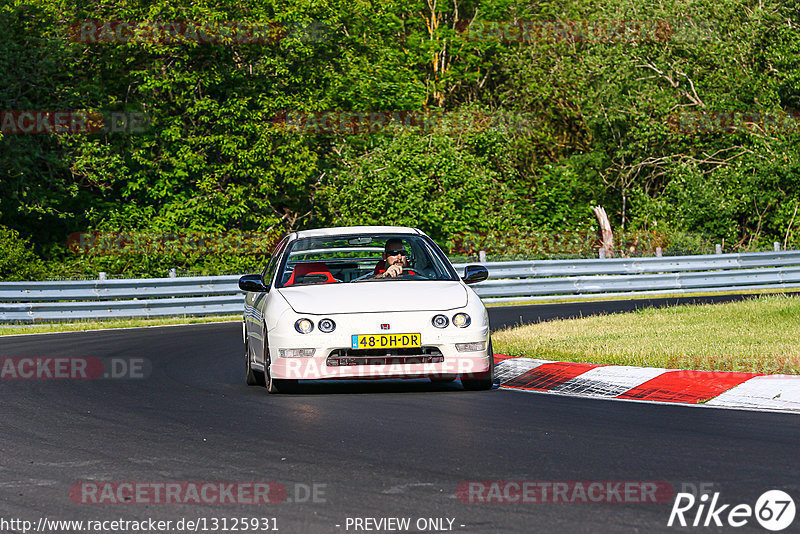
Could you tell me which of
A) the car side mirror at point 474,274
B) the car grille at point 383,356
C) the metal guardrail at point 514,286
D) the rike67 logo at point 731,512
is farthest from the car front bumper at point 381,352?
the metal guardrail at point 514,286

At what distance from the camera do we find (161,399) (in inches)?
430

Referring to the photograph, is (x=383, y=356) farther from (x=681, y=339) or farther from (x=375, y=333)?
(x=681, y=339)

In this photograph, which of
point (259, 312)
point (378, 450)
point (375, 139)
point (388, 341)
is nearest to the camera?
point (378, 450)

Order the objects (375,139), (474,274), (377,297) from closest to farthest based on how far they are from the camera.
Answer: (377,297)
(474,274)
(375,139)

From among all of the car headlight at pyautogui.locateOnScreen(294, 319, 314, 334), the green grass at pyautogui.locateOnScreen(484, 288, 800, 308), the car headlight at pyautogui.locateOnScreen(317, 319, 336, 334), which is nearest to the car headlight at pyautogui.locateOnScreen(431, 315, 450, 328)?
the car headlight at pyautogui.locateOnScreen(317, 319, 336, 334)

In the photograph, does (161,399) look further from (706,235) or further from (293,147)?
(706,235)

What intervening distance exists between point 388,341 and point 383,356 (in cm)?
14

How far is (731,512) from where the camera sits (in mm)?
5598

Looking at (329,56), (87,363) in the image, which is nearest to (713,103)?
(329,56)

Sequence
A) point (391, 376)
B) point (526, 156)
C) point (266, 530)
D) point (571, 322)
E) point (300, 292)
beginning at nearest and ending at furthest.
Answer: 1. point (266, 530)
2. point (391, 376)
3. point (300, 292)
4. point (571, 322)
5. point (526, 156)

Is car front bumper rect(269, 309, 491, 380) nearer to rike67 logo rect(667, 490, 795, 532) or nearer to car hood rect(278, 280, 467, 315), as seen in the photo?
car hood rect(278, 280, 467, 315)

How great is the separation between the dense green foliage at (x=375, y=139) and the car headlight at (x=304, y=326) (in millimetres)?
19807

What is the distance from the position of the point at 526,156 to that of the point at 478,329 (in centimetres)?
3967

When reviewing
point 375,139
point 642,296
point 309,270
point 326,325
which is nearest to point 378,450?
point 326,325
